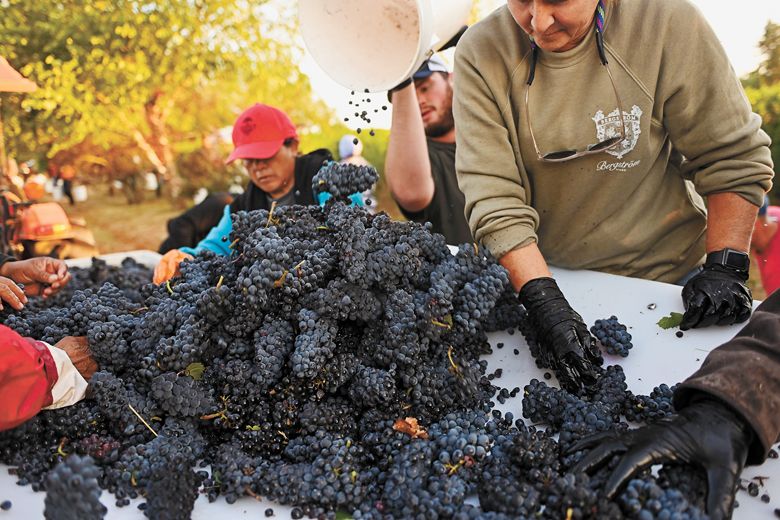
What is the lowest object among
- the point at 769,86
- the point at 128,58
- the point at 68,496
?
the point at 68,496

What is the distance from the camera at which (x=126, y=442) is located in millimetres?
1535

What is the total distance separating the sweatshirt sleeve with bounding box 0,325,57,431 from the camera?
1.37m

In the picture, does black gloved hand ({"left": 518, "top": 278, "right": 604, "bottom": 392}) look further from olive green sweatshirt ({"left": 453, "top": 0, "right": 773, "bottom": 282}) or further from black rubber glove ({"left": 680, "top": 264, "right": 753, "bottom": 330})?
black rubber glove ({"left": 680, "top": 264, "right": 753, "bottom": 330})

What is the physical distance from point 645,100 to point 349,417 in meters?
1.29

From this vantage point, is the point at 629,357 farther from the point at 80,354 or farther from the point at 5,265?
the point at 5,265

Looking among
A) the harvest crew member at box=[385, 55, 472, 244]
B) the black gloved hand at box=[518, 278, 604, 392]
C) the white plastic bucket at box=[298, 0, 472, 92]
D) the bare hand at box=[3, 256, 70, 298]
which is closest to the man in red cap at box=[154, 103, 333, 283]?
the harvest crew member at box=[385, 55, 472, 244]

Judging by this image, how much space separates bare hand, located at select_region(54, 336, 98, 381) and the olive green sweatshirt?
123 cm

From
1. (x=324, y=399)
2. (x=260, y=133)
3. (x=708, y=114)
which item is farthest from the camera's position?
(x=260, y=133)

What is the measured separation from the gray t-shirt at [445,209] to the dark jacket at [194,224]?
7.65 ft

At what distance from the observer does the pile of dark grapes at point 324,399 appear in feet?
4.37

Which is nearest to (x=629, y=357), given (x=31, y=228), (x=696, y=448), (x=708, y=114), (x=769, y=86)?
(x=696, y=448)

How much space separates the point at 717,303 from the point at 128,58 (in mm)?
8430

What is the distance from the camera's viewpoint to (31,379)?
141cm

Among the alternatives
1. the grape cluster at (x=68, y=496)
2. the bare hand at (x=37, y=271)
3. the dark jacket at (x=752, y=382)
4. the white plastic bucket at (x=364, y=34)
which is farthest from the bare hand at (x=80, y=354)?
the dark jacket at (x=752, y=382)
